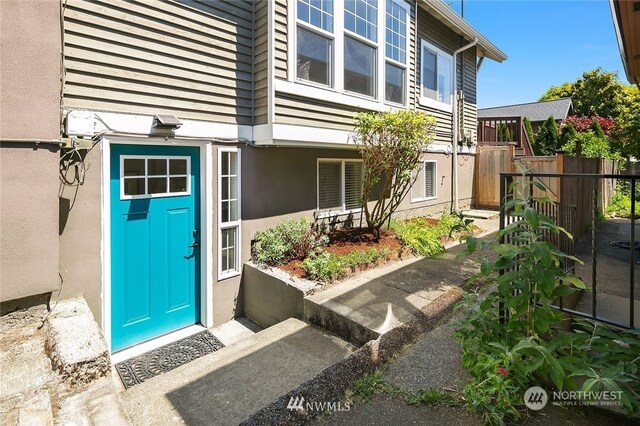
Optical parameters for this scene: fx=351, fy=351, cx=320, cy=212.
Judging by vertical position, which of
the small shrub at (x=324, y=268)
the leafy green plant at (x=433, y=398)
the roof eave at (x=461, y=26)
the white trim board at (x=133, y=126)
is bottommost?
the leafy green plant at (x=433, y=398)

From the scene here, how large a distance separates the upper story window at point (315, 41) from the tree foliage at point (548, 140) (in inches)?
644

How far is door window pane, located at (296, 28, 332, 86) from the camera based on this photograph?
528 centimetres

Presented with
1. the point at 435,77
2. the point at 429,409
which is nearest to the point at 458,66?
the point at 435,77

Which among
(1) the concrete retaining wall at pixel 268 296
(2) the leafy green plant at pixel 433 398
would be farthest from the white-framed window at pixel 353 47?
(2) the leafy green plant at pixel 433 398

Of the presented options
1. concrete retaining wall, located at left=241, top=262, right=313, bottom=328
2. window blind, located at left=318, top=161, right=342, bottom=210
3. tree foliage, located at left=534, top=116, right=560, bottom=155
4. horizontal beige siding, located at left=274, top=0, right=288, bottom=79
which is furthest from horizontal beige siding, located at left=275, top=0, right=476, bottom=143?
tree foliage, located at left=534, top=116, right=560, bottom=155

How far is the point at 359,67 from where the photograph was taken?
616cm

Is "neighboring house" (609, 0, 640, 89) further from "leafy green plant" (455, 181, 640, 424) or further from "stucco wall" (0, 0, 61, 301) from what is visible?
"stucco wall" (0, 0, 61, 301)

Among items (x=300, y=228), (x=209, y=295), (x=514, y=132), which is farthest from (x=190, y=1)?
(x=514, y=132)

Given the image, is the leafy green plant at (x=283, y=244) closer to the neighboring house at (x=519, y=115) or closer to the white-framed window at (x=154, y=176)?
the white-framed window at (x=154, y=176)

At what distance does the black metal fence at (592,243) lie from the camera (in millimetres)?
2568

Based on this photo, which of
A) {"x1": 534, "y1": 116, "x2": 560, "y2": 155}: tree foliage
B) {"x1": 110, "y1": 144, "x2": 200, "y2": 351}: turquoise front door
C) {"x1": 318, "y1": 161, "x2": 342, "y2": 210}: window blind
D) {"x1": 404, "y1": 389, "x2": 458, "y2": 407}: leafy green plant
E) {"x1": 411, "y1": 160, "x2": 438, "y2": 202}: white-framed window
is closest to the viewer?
{"x1": 404, "y1": 389, "x2": 458, "y2": 407}: leafy green plant

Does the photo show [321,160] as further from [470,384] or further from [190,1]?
[470,384]

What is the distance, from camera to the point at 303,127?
5.18 meters

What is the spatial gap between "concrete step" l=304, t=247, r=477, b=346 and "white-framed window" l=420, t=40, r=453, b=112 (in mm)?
4911
